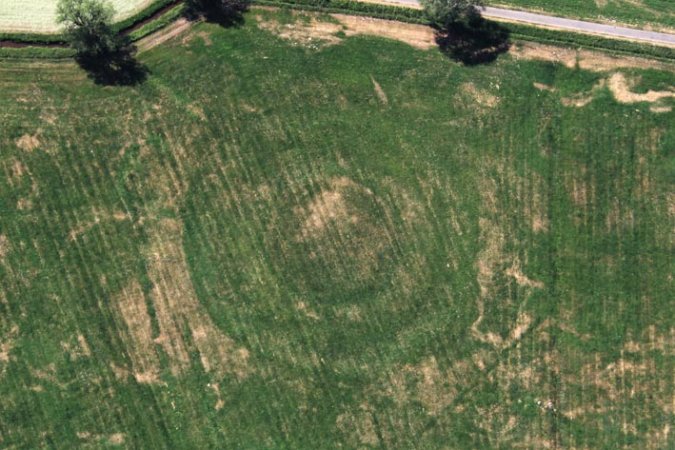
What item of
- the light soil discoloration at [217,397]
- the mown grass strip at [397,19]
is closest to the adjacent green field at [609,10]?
the mown grass strip at [397,19]

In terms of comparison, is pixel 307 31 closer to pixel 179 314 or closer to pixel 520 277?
pixel 179 314

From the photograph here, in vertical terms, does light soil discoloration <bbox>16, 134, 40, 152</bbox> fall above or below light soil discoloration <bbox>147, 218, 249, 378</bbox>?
above

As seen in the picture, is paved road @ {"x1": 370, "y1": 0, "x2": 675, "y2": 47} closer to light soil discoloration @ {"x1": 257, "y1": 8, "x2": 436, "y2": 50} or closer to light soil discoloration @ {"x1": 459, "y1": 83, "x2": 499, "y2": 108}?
light soil discoloration @ {"x1": 257, "y1": 8, "x2": 436, "y2": 50}

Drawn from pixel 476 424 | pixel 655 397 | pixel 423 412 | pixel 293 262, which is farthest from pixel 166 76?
pixel 655 397

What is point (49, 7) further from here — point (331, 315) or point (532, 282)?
point (532, 282)

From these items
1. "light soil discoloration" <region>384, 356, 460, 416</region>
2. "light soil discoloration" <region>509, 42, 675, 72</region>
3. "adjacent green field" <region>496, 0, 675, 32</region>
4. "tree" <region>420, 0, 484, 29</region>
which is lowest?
"light soil discoloration" <region>384, 356, 460, 416</region>

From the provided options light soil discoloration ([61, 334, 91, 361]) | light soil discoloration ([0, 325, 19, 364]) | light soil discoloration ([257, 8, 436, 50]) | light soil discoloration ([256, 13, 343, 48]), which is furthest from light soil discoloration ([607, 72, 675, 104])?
light soil discoloration ([0, 325, 19, 364])
